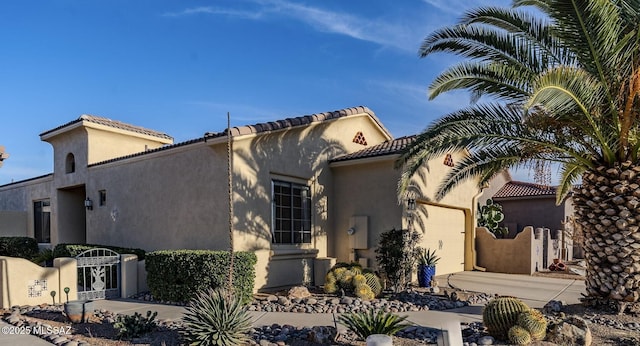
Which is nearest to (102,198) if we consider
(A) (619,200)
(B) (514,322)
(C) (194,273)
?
(C) (194,273)

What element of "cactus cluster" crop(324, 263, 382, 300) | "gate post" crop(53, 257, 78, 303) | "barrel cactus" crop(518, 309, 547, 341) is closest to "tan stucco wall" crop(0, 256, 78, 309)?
"gate post" crop(53, 257, 78, 303)

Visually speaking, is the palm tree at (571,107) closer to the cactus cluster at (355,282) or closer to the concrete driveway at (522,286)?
the concrete driveway at (522,286)

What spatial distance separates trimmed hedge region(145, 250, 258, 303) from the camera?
393 inches

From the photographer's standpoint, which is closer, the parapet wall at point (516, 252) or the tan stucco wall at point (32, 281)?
the tan stucco wall at point (32, 281)

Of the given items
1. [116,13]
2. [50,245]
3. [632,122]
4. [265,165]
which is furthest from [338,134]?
[50,245]

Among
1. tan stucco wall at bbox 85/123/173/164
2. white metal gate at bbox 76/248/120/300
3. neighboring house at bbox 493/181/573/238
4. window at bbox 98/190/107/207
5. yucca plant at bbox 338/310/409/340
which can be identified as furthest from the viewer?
neighboring house at bbox 493/181/573/238

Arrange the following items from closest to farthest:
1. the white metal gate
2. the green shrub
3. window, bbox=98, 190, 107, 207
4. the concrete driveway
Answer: the green shrub < the white metal gate < the concrete driveway < window, bbox=98, 190, 107, 207

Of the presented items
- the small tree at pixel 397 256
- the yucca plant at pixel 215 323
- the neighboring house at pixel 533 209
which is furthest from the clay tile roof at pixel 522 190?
the yucca plant at pixel 215 323

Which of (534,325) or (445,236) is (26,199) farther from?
(534,325)

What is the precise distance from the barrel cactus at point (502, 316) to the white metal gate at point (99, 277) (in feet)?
29.0

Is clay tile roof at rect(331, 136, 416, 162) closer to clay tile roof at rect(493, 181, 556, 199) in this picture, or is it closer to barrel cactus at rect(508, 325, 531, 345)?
barrel cactus at rect(508, 325, 531, 345)

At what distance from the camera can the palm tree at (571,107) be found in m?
7.95

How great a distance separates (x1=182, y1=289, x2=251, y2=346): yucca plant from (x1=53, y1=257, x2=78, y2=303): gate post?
5.17 m

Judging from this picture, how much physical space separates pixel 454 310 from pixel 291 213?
5.36m
